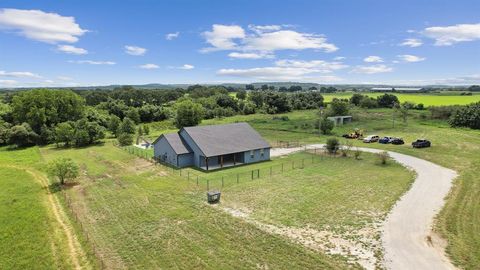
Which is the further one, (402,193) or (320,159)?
(320,159)

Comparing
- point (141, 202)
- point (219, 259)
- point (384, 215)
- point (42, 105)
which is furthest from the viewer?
point (42, 105)

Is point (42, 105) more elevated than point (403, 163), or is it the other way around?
point (42, 105)

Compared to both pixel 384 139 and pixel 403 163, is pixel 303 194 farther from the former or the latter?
pixel 384 139

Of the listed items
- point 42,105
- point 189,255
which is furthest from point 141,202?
point 42,105

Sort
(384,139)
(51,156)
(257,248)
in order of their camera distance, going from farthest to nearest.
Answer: (384,139), (51,156), (257,248)

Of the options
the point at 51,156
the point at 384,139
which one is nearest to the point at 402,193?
the point at 384,139

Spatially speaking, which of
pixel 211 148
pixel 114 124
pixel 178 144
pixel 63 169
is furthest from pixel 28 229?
pixel 114 124

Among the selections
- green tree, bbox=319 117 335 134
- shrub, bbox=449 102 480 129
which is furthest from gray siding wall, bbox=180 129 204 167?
shrub, bbox=449 102 480 129

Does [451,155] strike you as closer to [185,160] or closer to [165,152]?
[185,160]

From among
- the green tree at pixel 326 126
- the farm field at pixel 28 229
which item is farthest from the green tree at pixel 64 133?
the green tree at pixel 326 126
